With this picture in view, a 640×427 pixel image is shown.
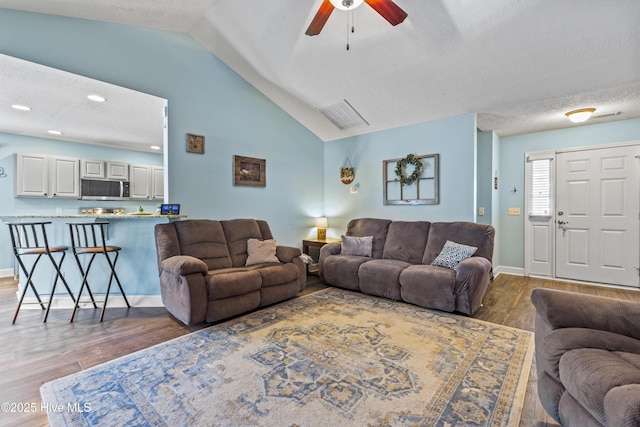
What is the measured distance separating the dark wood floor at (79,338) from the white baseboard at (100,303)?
107mm

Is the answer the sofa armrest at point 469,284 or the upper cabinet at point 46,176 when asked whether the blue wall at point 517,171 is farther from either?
the upper cabinet at point 46,176

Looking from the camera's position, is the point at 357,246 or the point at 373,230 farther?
the point at 373,230

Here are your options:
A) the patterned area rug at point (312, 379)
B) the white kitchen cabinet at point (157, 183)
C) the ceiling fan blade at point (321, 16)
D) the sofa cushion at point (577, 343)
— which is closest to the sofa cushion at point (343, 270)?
the patterned area rug at point (312, 379)

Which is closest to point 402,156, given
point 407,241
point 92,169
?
point 407,241

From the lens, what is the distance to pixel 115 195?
5582mm

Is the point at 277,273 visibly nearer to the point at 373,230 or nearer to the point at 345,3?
the point at 373,230

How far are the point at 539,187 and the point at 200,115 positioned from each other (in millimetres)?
5317

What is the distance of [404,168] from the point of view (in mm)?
4430

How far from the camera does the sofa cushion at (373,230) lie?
4254 millimetres

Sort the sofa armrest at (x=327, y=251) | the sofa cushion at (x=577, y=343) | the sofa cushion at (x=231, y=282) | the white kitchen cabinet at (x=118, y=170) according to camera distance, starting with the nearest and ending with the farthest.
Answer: the sofa cushion at (x=577, y=343) < the sofa cushion at (x=231, y=282) < the sofa armrest at (x=327, y=251) < the white kitchen cabinet at (x=118, y=170)

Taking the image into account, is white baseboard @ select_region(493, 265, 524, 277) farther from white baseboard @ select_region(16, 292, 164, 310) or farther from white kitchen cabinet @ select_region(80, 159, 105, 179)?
white kitchen cabinet @ select_region(80, 159, 105, 179)

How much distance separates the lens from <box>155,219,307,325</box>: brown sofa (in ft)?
8.76

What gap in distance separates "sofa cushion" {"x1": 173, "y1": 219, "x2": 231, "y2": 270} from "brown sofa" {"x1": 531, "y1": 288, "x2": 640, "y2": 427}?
3.05 m

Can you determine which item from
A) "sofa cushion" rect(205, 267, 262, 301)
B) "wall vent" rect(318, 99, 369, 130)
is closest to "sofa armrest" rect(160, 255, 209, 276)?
"sofa cushion" rect(205, 267, 262, 301)
